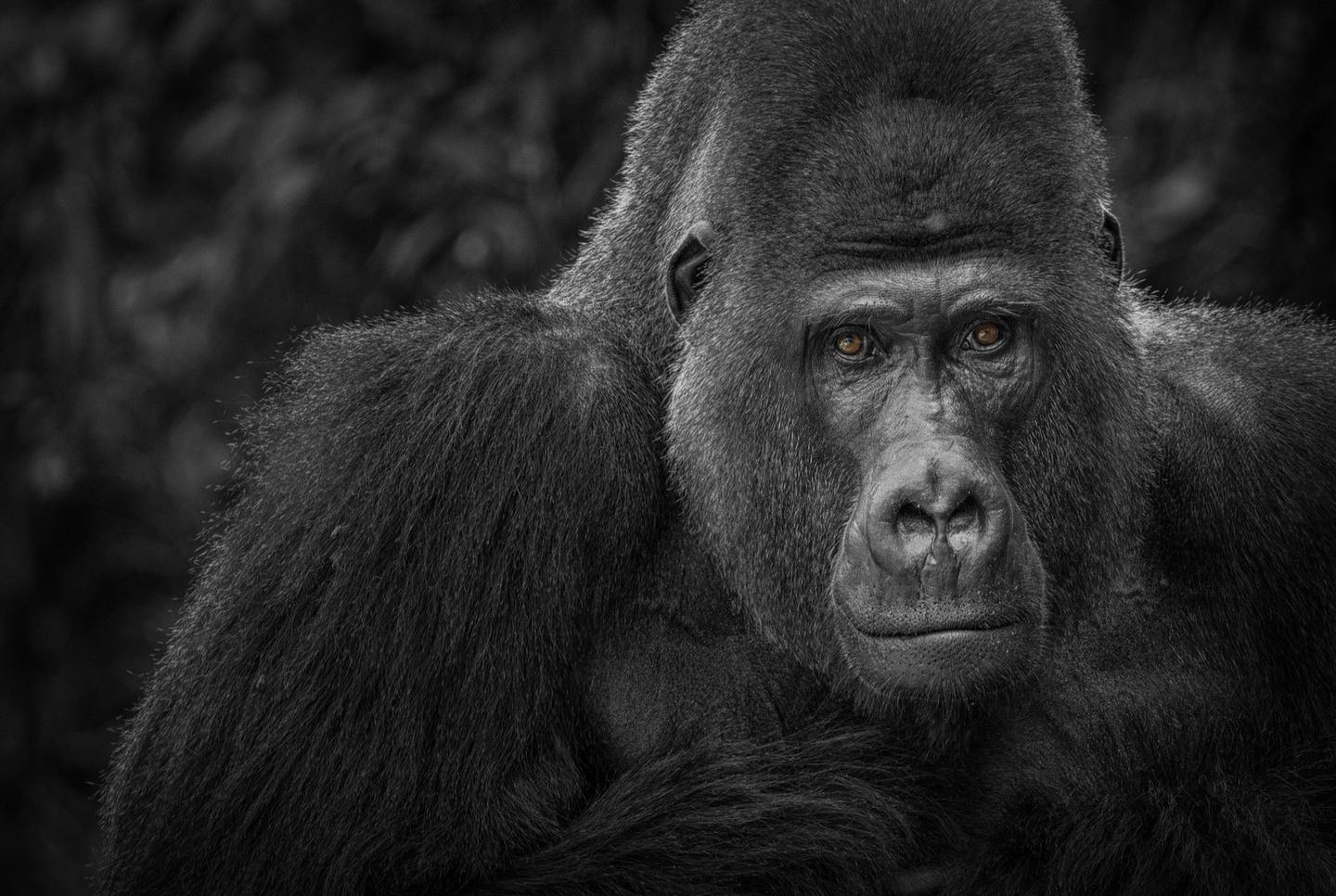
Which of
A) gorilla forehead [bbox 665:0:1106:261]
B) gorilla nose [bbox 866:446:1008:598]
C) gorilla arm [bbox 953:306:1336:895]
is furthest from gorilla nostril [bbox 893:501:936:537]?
gorilla arm [bbox 953:306:1336:895]

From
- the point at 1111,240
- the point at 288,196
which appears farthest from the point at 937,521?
the point at 288,196

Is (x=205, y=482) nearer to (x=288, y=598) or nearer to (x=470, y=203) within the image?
(x=470, y=203)

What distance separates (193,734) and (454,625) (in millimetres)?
609

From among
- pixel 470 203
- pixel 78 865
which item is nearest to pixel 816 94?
pixel 470 203

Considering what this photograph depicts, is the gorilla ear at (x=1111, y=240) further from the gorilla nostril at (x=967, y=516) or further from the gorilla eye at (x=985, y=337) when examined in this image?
the gorilla nostril at (x=967, y=516)

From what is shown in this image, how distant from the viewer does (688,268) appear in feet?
12.3

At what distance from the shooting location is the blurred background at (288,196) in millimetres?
6379

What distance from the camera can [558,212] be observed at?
21.4ft

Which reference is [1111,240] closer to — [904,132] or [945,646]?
[904,132]

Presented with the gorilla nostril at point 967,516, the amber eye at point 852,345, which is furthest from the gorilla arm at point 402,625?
the gorilla nostril at point 967,516

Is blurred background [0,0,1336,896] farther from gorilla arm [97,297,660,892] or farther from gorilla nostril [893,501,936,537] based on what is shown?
gorilla nostril [893,501,936,537]

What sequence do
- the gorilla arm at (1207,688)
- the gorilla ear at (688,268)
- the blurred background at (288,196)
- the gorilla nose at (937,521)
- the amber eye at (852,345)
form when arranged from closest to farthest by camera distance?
the gorilla nose at (937,521)
the gorilla arm at (1207,688)
the amber eye at (852,345)
the gorilla ear at (688,268)
the blurred background at (288,196)

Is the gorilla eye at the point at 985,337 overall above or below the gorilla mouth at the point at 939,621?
above

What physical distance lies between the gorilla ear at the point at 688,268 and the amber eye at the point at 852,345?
1.27 feet
